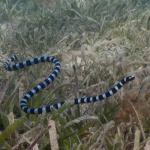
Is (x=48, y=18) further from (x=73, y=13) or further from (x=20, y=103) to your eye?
(x=20, y=103)

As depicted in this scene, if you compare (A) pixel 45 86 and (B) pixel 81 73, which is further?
(B) pixel 81 73

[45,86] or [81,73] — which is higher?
[81,73]

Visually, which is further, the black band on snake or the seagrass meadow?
the black band on snake

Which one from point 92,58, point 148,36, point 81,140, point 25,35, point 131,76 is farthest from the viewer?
point 25,35

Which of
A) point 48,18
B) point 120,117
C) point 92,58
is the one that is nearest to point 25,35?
point 48,18

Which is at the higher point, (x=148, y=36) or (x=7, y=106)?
(x=148, y=36)

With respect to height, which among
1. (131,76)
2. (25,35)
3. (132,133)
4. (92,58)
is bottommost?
(132,133)

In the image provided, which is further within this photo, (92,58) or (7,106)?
(92,58)

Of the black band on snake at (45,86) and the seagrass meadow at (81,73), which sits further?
the black band on snake at (45,86)
